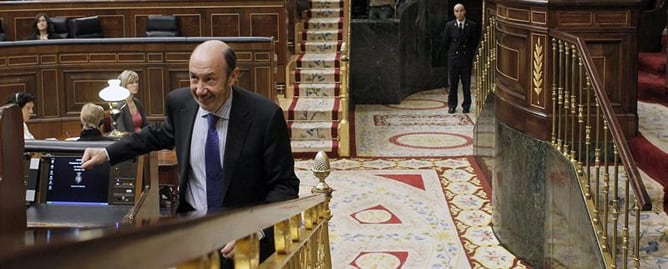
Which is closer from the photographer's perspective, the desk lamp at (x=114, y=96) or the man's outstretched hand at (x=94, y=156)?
the man's outstretched hand at (x=94, y=156)

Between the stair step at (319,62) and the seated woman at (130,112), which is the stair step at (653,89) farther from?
the stair step at (319,62)

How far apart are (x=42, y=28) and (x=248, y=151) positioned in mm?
8924

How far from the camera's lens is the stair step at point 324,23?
13.5 meters

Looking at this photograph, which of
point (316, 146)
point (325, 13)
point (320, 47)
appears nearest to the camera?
point (316, 146)

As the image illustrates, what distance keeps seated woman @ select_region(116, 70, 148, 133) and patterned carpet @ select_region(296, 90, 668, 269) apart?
6.02ft

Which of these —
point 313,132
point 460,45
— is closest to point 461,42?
point 460,45

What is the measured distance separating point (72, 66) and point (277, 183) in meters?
7.33

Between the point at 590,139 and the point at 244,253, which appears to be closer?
the point at 244,253

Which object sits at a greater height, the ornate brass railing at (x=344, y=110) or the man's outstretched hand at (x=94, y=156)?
the man's outstretched hand at (x=94, y=156)

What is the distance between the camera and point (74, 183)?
15.0 ft

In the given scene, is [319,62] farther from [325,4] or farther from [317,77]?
[325,4]

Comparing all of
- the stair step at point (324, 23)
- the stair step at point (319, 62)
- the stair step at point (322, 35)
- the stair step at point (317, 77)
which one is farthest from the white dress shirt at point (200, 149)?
the stair step at point (324, 23)

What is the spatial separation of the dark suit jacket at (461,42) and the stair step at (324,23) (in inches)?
65.7

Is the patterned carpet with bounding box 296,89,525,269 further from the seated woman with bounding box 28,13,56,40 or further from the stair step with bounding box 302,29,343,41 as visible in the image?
the seated woman with bounding box 28,13,56,40
